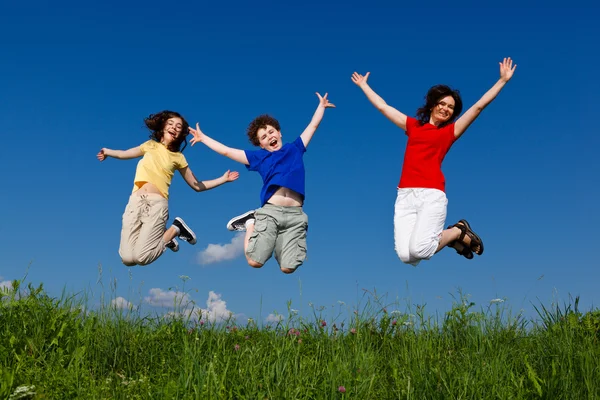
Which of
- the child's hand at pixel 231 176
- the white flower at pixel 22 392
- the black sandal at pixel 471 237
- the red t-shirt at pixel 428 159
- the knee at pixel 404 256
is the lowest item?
the white flower at pixel 22 392

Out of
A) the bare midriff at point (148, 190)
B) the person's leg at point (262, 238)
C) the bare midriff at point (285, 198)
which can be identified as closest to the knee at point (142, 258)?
the bare midriff at point (148, 190)

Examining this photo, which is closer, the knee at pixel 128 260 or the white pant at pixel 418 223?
the white pant at pixel 418 223

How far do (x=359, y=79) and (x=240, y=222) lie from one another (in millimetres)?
2810

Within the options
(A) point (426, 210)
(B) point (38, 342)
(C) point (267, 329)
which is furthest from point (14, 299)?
(A) point (426, 210)

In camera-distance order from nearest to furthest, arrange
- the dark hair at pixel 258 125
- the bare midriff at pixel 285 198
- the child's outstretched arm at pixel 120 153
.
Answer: the bare midriff at pixel 285 198, the dark hair at pixel 258 125, the child's outstretched arm at pixel 120 153

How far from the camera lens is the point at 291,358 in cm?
538

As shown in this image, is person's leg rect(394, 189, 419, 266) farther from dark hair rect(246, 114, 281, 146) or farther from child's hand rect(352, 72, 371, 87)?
dark hair rect(246, 114, 281, 146)

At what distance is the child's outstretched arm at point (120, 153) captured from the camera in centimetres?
1008

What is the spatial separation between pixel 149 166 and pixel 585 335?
6.81 meters

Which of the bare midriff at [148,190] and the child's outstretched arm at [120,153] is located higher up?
the child's outstretched arm at [120,153]

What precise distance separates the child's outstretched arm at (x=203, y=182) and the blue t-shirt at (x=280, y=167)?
753mm

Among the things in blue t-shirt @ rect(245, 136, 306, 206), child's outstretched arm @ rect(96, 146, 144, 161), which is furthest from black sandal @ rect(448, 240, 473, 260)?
child's outstretched arm @ rect(96, 146, 144, 161)

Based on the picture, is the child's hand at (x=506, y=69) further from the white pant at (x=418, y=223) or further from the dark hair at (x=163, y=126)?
the dark hair at (x=163, y=126)

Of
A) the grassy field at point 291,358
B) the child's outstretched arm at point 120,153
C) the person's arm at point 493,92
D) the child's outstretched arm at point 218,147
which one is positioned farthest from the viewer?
the child's outstretched arm at point 120,153
